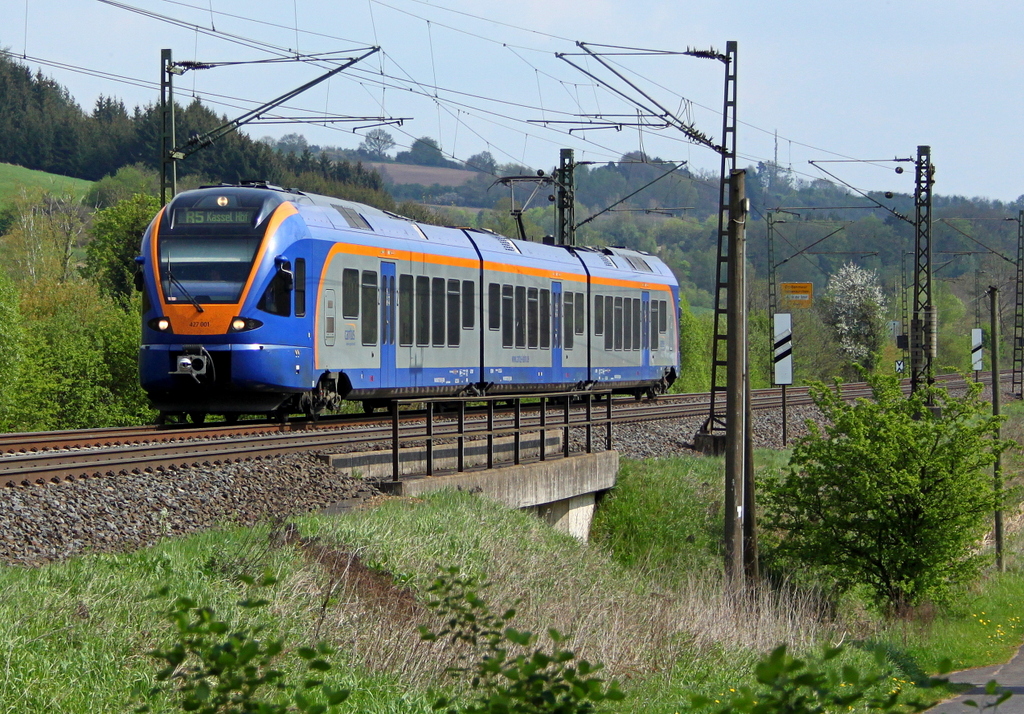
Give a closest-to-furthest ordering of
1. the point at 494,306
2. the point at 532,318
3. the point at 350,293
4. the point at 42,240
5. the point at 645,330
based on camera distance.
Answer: the point at 350,293 < the point at 494,306 < the point at 532,318 < the point at 645,330 < the point at 42,240

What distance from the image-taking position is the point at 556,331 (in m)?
26.7

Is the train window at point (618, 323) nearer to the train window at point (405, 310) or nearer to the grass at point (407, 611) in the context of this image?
the train window at point (405, 310)

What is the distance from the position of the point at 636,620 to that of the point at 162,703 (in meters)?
6.32

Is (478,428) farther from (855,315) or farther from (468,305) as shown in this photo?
(855,315)

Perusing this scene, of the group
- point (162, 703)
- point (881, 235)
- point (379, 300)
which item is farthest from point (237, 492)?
point (881, 235)

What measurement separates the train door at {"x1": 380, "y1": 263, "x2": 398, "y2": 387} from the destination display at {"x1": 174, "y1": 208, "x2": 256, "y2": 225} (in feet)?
9.98

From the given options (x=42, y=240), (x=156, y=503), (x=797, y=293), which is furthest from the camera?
(x=797, y=293)

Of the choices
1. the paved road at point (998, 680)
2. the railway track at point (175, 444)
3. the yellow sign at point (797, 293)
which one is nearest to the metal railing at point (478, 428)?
the railway track at point (175, 444)

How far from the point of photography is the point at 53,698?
6.48 metres

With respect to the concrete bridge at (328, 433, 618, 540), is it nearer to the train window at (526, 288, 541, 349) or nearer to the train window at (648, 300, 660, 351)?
the train window at (526, 288, 541, 349)

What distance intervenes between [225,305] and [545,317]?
32.3ft

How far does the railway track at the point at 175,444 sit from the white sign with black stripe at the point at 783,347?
16.8ft

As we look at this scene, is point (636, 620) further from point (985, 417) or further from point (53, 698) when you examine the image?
point (985, 417)


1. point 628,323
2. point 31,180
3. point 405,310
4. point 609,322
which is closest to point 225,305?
point 405,310
